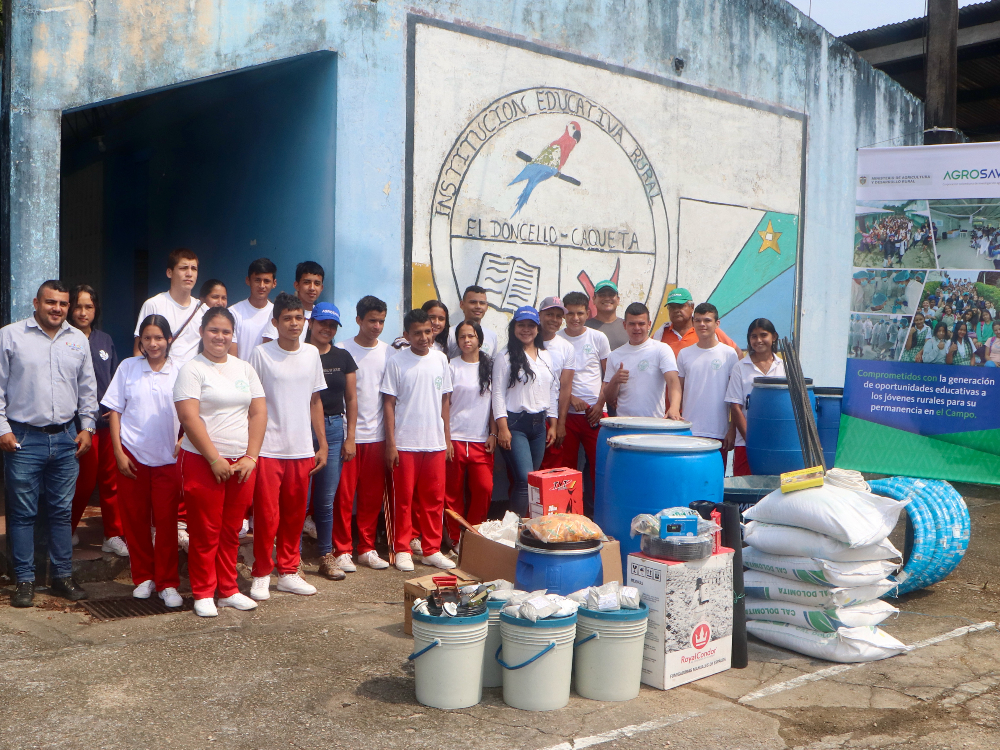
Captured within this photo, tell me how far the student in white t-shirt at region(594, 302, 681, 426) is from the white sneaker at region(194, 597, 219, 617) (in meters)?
2.94

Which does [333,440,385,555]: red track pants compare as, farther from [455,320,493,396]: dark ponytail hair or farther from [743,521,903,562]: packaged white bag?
[743,521,903,562]: packaged white bag

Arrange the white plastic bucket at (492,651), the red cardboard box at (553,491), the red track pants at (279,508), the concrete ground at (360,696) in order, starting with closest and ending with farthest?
the concrete ground at (360,696), the white plastic bucket at (492,651), the red track pants at (279,508), the red cardboard box at (553,491)

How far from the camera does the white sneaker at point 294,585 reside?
17.4 ft

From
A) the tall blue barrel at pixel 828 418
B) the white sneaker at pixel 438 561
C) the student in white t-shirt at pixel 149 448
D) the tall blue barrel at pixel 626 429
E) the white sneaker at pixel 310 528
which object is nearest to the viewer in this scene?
the student in white t-shirt at pixel 149 448

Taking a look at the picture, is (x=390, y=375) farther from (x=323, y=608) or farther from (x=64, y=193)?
(x=64, y=193)

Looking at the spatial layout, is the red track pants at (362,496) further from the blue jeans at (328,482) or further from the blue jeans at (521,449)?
the blue jeans at (521,449)

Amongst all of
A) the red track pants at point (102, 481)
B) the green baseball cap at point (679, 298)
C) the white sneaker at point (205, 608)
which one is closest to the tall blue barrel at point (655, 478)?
the white sneaker at point (205, 608)

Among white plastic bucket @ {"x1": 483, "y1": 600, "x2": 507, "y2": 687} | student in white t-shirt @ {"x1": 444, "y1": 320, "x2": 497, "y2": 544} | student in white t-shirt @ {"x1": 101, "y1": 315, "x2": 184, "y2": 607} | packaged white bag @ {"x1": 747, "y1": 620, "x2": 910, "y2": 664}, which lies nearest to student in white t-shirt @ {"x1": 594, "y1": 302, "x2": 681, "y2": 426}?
student in white t-shirt @ {"x1": 444, "y1": 320, "x2": 497, "y2": 544}

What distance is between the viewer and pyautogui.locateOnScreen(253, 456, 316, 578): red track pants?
5.10 m

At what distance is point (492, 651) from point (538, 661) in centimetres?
29

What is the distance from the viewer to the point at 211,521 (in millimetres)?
4875

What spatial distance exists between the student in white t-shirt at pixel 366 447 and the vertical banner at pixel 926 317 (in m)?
4.48

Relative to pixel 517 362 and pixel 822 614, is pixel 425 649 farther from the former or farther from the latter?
pixel 517 362


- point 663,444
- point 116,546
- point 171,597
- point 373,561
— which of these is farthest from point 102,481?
point 663,444
